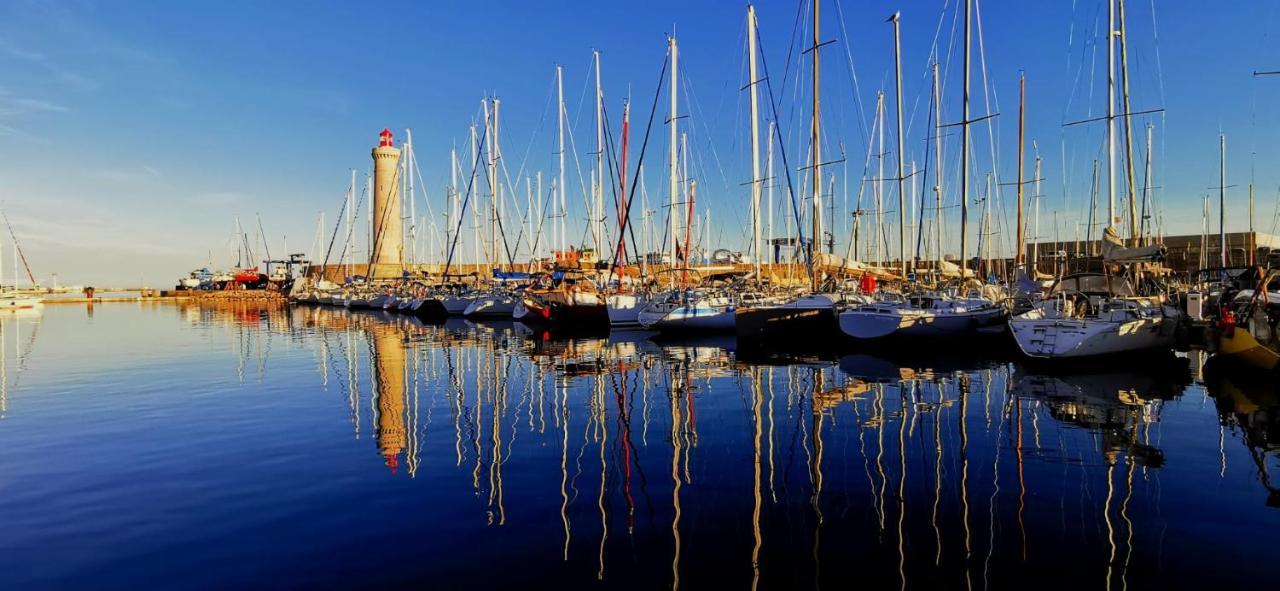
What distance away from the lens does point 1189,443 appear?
10461mm

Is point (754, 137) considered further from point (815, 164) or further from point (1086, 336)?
point (1086, 336)

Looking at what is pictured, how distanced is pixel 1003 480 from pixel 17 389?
22.1 metres

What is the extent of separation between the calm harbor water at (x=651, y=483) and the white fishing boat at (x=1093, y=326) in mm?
1143

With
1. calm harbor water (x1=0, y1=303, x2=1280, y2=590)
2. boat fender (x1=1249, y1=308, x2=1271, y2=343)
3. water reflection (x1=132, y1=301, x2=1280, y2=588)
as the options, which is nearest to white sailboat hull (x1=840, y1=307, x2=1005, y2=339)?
water reflection (x1=132, y1=301, x2=1280, y2=588)

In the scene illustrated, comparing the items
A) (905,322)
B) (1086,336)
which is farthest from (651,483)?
(905,322)

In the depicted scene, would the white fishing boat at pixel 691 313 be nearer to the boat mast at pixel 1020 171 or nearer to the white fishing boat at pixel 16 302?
the boat mast at pixel 1020 171

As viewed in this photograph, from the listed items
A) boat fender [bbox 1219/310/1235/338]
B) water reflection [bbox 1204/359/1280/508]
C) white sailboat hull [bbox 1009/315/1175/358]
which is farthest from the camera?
white sailboat hull [bbox 1009/315/1175/358]

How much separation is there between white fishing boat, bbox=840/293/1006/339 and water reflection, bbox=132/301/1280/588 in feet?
19.5

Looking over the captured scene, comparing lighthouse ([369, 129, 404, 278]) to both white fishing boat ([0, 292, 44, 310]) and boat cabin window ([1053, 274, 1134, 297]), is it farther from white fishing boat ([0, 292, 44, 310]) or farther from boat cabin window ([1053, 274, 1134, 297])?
boat cabin window ([1053, 274, 1134, 297])

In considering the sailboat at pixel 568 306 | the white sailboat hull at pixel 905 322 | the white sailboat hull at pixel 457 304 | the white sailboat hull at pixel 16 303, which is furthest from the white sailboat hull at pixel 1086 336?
the white sailboat hull at pixel 16 303

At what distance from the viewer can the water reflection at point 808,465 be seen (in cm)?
619

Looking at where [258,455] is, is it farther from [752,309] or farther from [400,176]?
[400,176]

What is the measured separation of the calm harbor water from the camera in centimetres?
611

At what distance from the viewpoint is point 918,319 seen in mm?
25938
